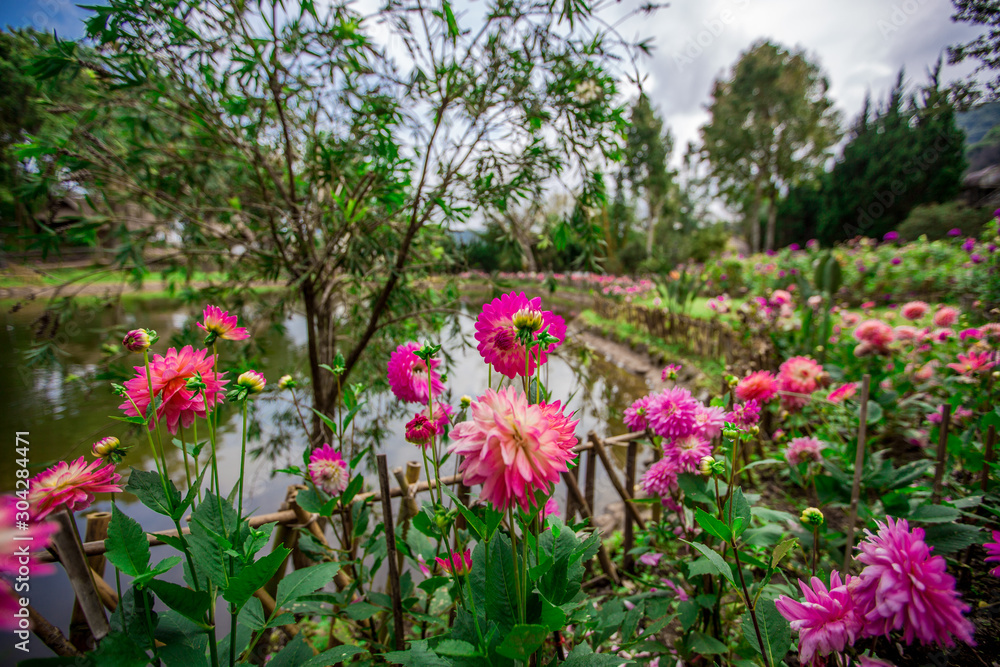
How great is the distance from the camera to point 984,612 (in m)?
0.98

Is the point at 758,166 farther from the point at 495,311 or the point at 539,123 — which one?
the point at 495,311

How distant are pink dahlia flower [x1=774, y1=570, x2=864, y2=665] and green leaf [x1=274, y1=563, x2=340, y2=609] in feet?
2.23

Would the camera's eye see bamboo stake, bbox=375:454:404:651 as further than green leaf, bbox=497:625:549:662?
Yes

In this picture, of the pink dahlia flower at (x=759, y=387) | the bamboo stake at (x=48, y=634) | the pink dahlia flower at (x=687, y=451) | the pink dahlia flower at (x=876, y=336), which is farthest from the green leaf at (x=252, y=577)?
the pink dahlia flower at (x=876, y=336)

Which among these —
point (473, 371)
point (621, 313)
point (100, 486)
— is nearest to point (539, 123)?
point (100, 486)

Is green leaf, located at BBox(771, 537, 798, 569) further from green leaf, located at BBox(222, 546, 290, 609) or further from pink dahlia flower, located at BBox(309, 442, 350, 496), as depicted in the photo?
pink dahlia flower, located at BBox(309, 442, 350, 496)

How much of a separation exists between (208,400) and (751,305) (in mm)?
3559

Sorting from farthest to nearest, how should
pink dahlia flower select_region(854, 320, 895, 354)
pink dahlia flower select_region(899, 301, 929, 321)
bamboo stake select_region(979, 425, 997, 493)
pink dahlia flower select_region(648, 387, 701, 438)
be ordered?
1. pink dahlia flower select_region(899, 301, 929, 321)
2. pink dahlia flower select_region(854, 320, 895, 354)
3. bamboo stake select_region(979, 425, 997, 493)
4. pink dahlia flower select_region(648, 387, 701, 438)

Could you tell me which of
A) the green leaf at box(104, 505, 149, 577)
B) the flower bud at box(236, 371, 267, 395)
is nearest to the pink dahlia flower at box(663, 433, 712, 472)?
the flower bud at box(236, 371, 267, 395)

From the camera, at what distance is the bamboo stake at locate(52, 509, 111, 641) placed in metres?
0.46

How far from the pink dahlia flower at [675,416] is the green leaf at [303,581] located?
2.34 ft

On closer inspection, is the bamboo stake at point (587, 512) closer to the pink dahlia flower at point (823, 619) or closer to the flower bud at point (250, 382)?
the pink dahlia flower at point (823, 619)

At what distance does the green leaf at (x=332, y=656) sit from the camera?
567 millimetres

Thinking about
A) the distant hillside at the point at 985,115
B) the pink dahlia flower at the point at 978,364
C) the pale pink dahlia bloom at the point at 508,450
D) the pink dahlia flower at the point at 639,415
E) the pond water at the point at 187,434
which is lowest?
the pond water at the point at 187,434
